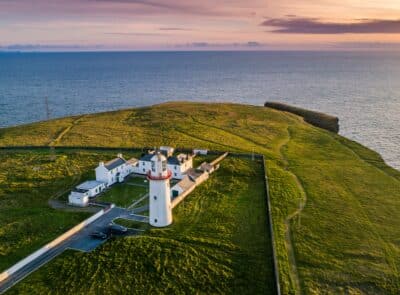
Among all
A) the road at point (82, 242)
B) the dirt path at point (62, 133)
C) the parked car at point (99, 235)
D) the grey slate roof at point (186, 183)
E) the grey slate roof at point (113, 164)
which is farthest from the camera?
the dirt path at point (62, 133)

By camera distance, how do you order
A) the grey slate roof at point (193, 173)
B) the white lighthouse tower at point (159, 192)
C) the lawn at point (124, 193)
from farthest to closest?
the grey slate roof at point (193, 173) → the lawn at point (124, 193) → the white lighthouse tower at point (159, 192)

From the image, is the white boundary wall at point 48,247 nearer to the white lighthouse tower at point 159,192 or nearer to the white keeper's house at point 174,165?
the white lighthouse tower at point 159,192

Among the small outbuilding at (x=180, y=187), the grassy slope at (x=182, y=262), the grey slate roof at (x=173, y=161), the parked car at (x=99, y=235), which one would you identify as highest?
the grey slate roof at (x=173, y=161)

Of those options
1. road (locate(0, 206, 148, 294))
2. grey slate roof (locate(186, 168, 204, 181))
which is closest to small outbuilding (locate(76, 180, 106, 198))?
road (locate(0, 206, 148, 294))

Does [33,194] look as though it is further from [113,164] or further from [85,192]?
[113,164]

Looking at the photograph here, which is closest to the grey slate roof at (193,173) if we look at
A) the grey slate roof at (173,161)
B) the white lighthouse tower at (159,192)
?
the grey slate roof at (173,161)

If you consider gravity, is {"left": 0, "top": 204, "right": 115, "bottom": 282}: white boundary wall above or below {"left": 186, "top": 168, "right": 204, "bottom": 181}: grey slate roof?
below

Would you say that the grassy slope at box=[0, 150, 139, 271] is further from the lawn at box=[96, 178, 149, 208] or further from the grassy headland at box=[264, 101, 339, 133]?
the grassy headland at box=[264, 101, 339, 133]
